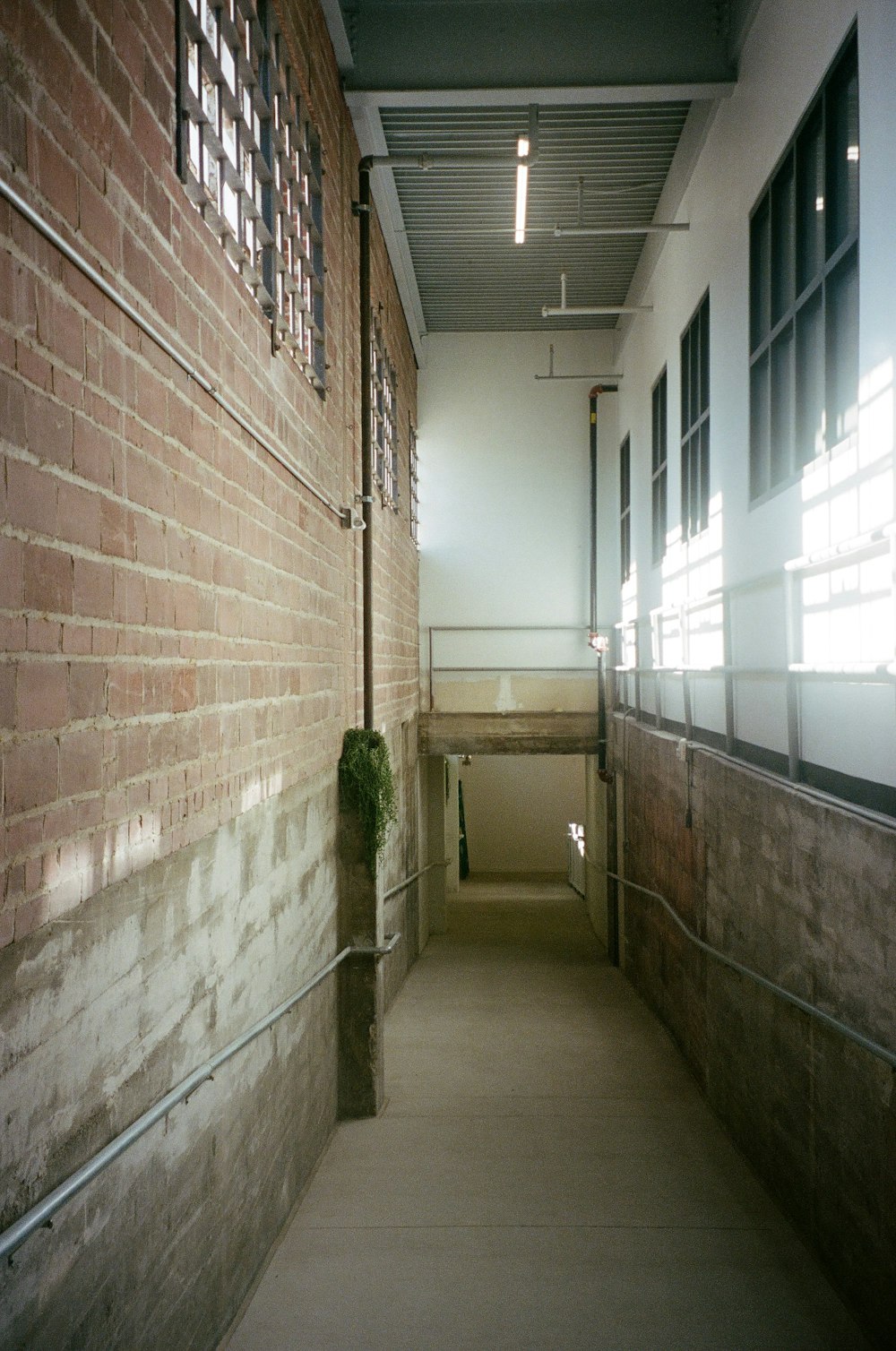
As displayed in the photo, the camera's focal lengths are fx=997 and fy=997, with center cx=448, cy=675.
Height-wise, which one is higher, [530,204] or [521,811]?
[530,204]

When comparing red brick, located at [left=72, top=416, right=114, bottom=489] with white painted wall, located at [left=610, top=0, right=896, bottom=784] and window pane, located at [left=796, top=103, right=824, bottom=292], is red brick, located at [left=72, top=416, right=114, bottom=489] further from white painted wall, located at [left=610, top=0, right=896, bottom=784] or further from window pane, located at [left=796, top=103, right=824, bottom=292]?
window pane, located at [left=796, top=103, right=824, bottom=292]

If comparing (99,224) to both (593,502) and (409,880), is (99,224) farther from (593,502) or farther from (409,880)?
(593,502)

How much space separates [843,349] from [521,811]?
14.0 m

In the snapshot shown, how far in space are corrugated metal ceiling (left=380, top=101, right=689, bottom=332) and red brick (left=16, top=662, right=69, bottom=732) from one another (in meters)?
5.80

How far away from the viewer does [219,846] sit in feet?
11.5

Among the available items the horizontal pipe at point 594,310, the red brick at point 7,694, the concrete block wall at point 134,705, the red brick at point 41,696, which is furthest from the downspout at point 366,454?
the red brick at point 7,694

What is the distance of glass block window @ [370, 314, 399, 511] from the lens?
26.3 feet

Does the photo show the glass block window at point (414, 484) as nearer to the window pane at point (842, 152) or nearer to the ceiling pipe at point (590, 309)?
the ceiling pipe at point (590, 309)

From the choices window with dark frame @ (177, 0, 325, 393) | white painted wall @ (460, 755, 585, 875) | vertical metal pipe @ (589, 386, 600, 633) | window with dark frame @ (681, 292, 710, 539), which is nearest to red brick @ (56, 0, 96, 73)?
window with dark frame @ (177, 0, 325, 393)

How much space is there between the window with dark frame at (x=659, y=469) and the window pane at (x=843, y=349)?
430cm

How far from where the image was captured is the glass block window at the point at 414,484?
11295 mm

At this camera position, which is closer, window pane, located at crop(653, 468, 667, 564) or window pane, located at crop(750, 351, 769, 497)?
window pane, located at crop(750, 351, 769, 497)

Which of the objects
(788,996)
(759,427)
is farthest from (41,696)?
(759,427)

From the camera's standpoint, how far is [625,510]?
1163 cm
